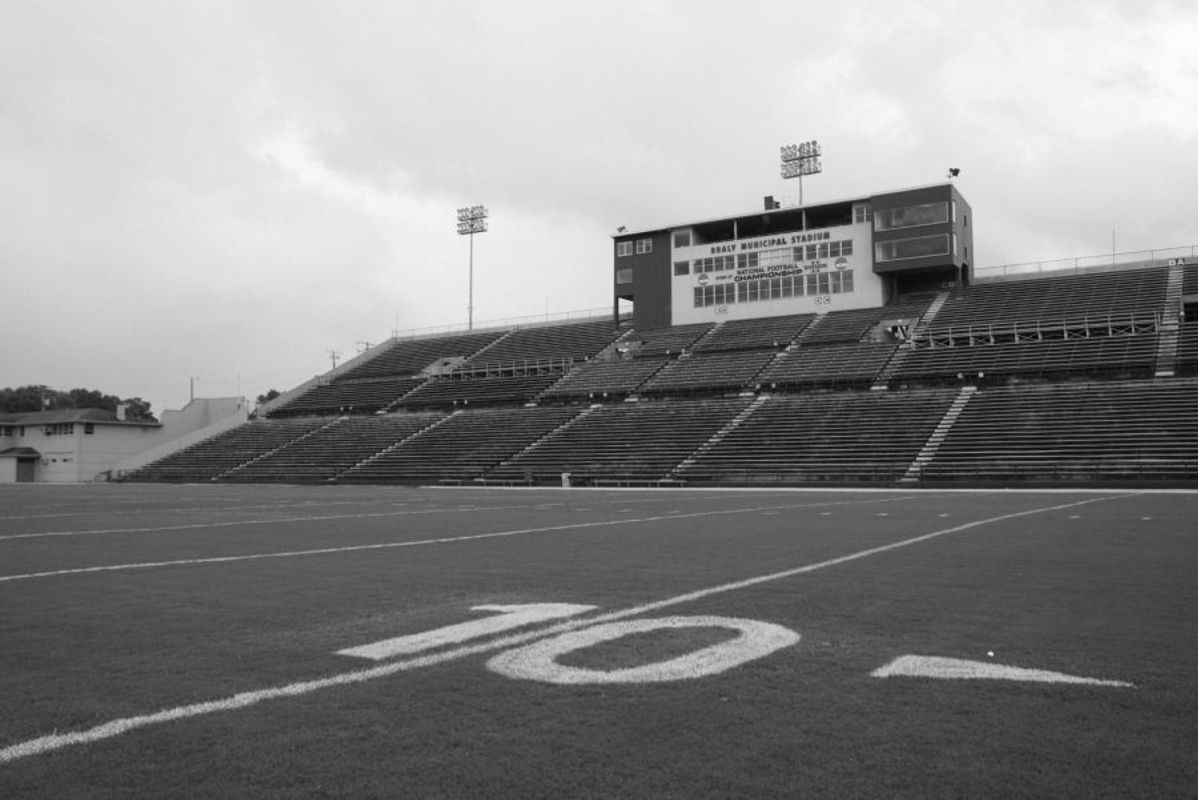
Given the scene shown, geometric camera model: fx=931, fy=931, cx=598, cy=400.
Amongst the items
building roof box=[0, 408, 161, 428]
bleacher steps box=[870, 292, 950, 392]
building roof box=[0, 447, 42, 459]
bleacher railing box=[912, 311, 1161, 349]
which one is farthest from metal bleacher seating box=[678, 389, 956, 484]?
building roof box=[0, 447, 42, 459]

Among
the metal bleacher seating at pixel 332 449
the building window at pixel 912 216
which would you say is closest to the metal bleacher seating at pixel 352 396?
the metal bleacher seating at pixel 332 449

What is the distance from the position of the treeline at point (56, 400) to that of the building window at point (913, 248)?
287ft

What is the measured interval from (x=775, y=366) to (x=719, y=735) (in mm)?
45640

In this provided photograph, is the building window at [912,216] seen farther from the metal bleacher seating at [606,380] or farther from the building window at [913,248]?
the metal bleacher seating at [606,380]

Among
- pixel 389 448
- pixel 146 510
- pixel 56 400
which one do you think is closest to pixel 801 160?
pixel 389 448

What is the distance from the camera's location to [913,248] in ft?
163

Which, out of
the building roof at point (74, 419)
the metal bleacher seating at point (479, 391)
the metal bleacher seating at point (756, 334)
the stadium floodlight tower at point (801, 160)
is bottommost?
the building roof at point (74, 419)

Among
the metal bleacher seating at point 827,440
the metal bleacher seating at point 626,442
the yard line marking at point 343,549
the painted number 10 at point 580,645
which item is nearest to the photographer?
the painted number 10 at point 580,645

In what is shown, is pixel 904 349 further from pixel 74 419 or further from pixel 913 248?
pixel 74 419

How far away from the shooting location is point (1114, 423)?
35250mm

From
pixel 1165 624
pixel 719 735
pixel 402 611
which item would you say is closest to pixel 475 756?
pixel 719 735

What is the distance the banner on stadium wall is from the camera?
2056 inches

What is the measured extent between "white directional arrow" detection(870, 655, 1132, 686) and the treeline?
114024 millimetres

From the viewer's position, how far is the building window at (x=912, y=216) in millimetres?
48906
